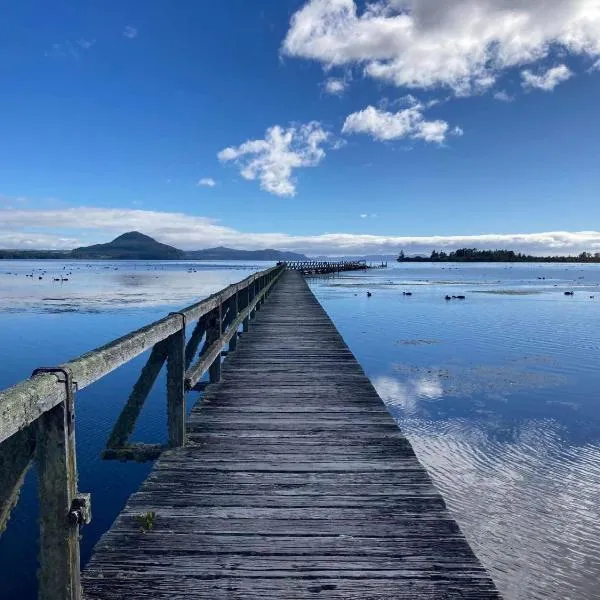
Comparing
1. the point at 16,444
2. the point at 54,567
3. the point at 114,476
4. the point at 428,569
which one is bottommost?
the point at 114,476

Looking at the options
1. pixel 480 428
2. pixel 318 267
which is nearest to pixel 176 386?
pixel 480 428

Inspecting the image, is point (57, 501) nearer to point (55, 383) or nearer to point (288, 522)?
point (55, 383)

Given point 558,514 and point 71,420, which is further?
point 558,514

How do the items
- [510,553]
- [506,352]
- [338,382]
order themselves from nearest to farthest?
[510,553], [338,382], [506,352]

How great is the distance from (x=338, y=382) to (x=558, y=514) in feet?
12.1

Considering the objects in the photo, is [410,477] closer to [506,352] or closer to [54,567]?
[54,567]

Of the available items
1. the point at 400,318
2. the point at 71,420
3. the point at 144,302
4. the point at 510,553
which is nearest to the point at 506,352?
the point at 400,318

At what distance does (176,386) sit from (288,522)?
1.80 metres

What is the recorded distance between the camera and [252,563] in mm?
2930

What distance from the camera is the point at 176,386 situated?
4555mm

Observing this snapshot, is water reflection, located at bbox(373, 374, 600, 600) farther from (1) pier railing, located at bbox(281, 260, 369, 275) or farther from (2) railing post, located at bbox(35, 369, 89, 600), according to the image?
(1) pier railing, located at bbox(281, 260, 369, 275)

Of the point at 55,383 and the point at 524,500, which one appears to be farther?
the point at 524,500

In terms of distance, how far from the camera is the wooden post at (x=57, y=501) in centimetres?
212


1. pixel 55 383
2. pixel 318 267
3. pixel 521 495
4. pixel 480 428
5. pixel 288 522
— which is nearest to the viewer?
pixel 55 383
